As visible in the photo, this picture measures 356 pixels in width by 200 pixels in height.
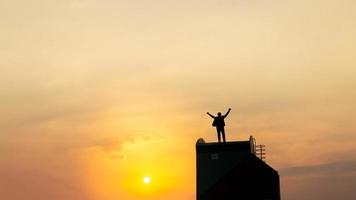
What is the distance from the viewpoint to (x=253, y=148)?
4828cm

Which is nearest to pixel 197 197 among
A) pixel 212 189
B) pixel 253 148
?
pixel 212 189

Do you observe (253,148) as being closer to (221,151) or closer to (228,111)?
(221,151)

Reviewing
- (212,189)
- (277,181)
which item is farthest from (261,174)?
(212,189)

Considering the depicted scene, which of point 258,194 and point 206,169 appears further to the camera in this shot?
point 206,169

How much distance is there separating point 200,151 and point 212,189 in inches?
170

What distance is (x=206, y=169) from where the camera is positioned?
46.0 m

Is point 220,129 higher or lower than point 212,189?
higher

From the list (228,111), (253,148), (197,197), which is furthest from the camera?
(253,148)

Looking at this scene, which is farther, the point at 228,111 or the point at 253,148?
the point at 253,148

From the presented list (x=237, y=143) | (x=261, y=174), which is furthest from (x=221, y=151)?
(x=261, y=174)

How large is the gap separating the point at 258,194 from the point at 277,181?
6.23 feet

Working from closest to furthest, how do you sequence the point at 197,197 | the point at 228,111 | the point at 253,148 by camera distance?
1. the point at 228,111
2. the point at 197,197
3. the point at 253,148

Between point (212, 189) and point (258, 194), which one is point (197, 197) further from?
point (258, 194)

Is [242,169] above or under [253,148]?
under
